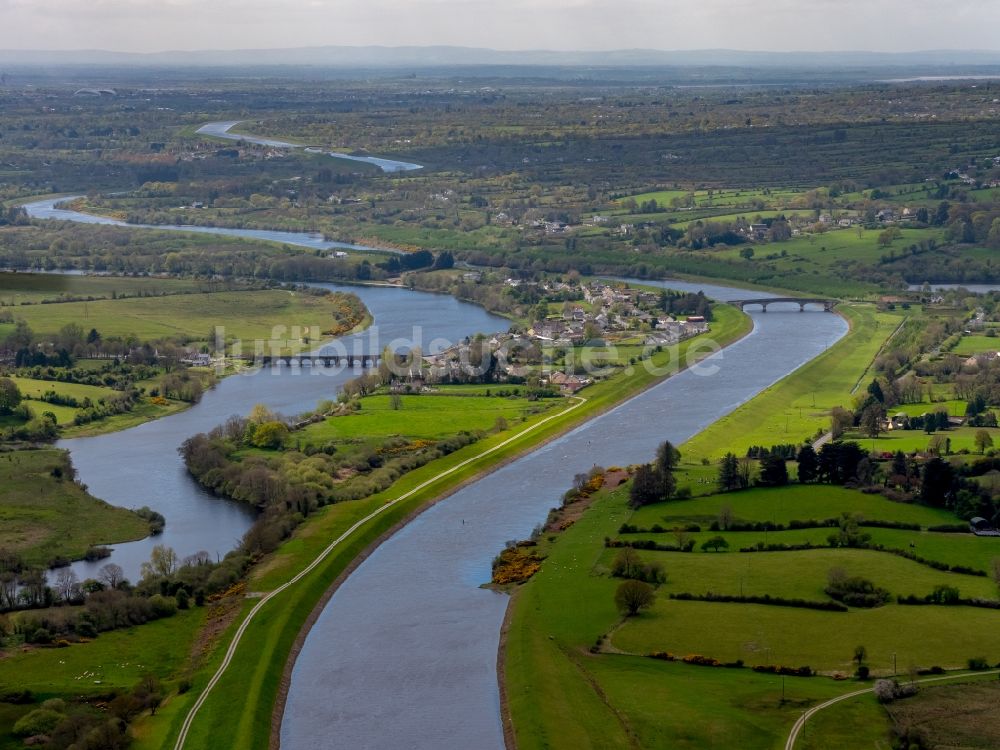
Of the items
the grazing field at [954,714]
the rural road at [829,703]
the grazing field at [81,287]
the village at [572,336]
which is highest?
the grazing field at [954,714]

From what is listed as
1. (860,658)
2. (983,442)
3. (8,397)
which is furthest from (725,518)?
(8,397)

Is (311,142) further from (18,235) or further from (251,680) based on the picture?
(251,680)

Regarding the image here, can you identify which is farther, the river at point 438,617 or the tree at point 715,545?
the tree at point 715,545

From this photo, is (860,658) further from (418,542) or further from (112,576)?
(112,576)

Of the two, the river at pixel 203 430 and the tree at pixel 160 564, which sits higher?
the tree at pixel 160 564

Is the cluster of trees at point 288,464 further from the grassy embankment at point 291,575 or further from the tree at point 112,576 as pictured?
the tree at point 112,576

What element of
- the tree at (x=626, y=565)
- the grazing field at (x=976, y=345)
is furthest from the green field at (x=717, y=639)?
the grazing field at (x=976, y=345)

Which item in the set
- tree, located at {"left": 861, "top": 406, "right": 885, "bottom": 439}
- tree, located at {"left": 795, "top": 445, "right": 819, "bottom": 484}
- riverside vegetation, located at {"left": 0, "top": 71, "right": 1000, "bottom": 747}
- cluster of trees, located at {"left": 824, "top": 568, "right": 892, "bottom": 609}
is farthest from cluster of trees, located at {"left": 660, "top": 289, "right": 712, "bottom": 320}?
cluster of trees, located at {"left": 824, "top": 568, "right": 892, "bottom": 609}

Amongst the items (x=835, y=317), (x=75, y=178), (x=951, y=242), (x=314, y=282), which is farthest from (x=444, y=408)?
(x=75, y=178)
